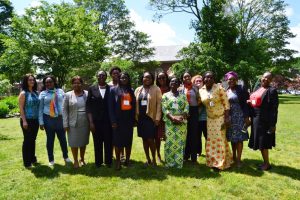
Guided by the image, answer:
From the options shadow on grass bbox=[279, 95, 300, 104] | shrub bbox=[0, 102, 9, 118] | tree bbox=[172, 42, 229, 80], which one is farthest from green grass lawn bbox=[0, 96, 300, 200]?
shadow on grass bbox=[279, 95, 300, 104]

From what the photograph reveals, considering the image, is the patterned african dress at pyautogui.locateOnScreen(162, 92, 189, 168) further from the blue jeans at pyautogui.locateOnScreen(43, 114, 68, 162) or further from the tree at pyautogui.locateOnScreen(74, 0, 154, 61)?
the tree at pyautogui.locateOnScreen(74, 0, 154, 61)

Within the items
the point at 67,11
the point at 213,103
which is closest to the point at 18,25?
the point at 67,11

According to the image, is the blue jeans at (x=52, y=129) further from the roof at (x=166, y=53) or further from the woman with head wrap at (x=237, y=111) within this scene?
the roof at (x=166, y=53)

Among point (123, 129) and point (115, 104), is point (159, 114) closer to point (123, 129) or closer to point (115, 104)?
point (123, 129)

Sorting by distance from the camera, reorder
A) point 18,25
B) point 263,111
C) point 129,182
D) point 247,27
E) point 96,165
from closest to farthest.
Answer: point 129,182
point 263,111
point 96,165
point 18,25
point 247,27

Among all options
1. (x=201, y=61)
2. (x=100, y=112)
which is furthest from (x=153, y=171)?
(x=201, y=61)

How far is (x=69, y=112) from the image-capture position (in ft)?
20.7

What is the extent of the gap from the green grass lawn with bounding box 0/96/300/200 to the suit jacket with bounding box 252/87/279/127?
106 centimetres

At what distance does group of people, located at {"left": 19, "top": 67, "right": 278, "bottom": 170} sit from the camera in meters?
6.07

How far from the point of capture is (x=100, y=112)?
6262 millimetres

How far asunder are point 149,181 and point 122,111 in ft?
4.96

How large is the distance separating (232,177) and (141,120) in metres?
2.13

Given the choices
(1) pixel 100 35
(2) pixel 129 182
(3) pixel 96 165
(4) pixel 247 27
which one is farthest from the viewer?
(4) pixel 247 27

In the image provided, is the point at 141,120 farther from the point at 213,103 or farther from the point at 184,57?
the point at 184,57
